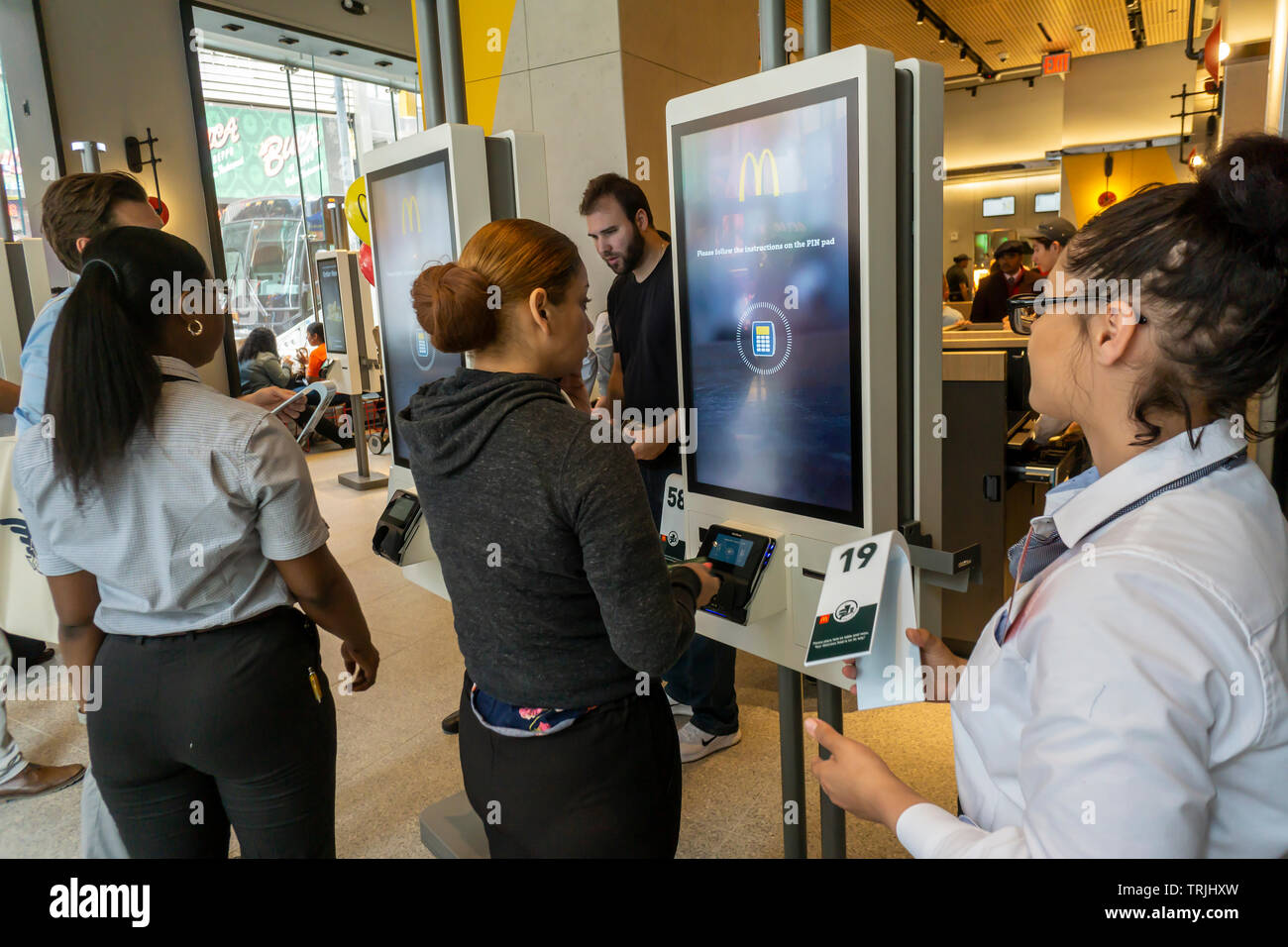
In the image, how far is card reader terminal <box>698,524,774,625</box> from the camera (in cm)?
182

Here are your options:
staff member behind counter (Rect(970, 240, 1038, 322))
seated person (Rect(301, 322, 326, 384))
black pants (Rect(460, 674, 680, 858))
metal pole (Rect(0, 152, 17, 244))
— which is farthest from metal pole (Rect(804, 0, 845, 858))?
seated person (Rect(301, 322, 326, 384))

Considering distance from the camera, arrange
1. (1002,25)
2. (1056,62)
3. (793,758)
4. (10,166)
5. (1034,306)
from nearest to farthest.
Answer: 1. (1034,306)
2. (793,758)
3. (10,166)
4. (1002,25)
5. (1056,62)

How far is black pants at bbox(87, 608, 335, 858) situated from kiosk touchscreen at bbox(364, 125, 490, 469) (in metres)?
1.31

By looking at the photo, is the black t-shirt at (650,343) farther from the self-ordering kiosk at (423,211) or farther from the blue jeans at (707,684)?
the self-ordering kiosk at (423,211)

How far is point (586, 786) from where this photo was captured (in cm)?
137

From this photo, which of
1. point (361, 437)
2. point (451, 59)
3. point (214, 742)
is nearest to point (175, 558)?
point (214, 742)

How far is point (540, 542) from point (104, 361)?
0.75 m

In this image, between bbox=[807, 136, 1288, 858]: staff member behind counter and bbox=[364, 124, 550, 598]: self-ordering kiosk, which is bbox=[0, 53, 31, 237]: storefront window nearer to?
bbox=[364, 124, 550, 598]: self-ordering kiosk

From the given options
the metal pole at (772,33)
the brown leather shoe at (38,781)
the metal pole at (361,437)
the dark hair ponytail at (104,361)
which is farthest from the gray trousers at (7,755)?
the metal pole at (361,437)

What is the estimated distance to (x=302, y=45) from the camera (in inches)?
360

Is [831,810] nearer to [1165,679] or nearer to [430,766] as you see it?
[1165,679]

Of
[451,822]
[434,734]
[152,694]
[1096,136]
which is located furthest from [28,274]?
[1096,136]
